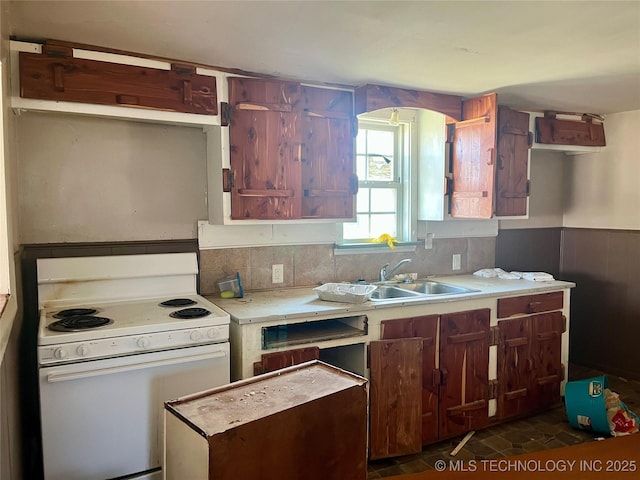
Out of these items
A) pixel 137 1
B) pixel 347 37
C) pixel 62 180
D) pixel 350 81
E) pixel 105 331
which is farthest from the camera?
pixel 350 81

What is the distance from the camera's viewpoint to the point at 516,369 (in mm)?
3104

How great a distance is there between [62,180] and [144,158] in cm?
43

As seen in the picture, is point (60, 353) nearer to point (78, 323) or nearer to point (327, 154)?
point (78, 323)

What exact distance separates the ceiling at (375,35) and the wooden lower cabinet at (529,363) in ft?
5.08

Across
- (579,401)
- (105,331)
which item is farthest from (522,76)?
(105,331)

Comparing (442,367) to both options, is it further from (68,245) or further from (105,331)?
(68,245)

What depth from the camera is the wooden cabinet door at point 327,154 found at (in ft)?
9.04

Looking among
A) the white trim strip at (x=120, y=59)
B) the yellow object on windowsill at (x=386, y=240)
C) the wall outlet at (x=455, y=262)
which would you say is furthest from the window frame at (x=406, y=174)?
the white trim strip at (x=120, y=59)

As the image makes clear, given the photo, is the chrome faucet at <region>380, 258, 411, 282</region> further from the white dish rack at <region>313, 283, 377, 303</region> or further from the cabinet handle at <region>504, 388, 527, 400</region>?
the cabinet handle at <region>504, 388, 527, 400</region>

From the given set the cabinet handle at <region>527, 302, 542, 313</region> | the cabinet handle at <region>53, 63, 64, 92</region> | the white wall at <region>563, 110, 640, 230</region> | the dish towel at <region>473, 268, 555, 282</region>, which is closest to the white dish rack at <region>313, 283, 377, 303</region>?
the cabinet handle at <region>527, 302, 542, 313</region>

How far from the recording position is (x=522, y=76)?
2768 mm

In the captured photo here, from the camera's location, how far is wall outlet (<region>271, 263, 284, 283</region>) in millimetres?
3051

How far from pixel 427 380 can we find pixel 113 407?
1679 millimetres

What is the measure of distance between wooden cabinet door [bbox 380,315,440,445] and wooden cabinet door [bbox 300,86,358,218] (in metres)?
0.77
